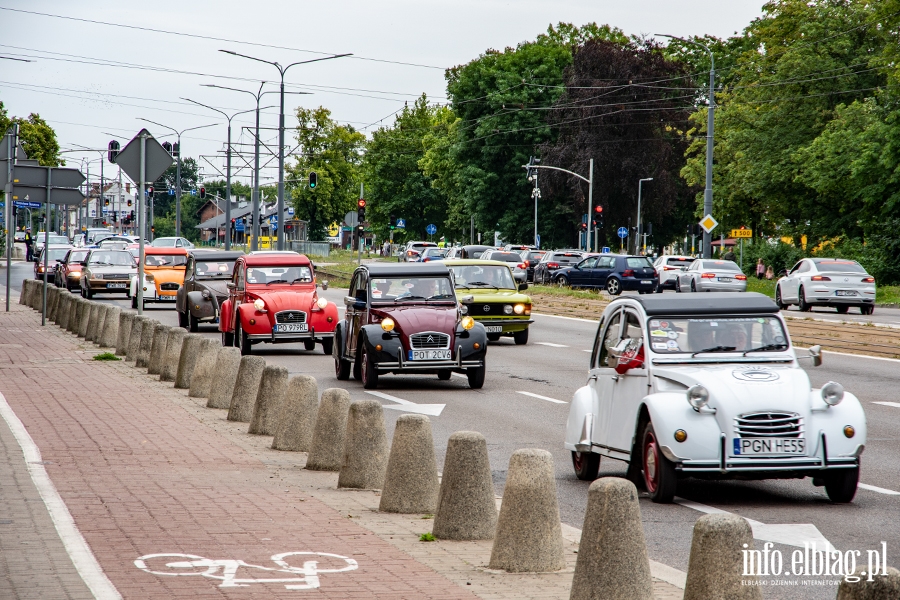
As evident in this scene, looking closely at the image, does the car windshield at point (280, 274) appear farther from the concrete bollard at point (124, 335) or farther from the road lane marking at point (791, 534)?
the road lane marking at point (791, 534)

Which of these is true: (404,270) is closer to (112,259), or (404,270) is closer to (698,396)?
(698,396)

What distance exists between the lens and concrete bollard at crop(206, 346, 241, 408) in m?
14.7

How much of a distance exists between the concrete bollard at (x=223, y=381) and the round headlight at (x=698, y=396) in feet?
22.7

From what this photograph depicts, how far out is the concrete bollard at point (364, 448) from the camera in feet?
30.5

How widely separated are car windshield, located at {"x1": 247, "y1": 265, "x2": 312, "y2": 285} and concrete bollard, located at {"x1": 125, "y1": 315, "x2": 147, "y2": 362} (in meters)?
3.24

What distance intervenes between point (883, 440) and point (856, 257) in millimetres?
42662

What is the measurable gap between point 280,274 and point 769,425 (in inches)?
624

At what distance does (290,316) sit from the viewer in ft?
75.0

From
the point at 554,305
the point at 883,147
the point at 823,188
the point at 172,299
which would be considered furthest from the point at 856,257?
the point at 172,299

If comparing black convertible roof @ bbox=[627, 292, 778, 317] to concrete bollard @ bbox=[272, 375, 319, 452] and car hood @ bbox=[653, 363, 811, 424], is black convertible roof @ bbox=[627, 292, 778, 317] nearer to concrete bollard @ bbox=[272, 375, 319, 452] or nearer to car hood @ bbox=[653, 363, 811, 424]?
car hood @ bbox=[653, 363, 811, 424]

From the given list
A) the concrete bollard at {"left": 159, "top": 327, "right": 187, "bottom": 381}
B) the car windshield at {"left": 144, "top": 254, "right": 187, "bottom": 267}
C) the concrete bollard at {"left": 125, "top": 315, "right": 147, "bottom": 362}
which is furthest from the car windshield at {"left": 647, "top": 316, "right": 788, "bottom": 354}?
the car windshield at {"left": 144, "top": 254, "right": 187, "bottom": 267}

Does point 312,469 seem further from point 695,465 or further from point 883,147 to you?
point 883,147

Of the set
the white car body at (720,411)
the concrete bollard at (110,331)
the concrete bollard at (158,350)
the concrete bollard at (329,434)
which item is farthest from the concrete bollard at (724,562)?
the concrete bollard at (110,331)

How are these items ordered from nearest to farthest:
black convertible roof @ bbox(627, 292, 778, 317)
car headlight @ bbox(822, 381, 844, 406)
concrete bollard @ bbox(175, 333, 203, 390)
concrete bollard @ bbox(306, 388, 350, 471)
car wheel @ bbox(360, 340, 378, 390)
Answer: car headlight @ bbox(822, 381, 844, 406) → black convertible roof @ bbox(627, 292, 778, 317) → concrete bollard @ bbox(306, 388, 350, 471) → concrete bollard @ bbox(175, 333, 203, 390) → car wheel @ bbox(360, 340, 378, 390)
